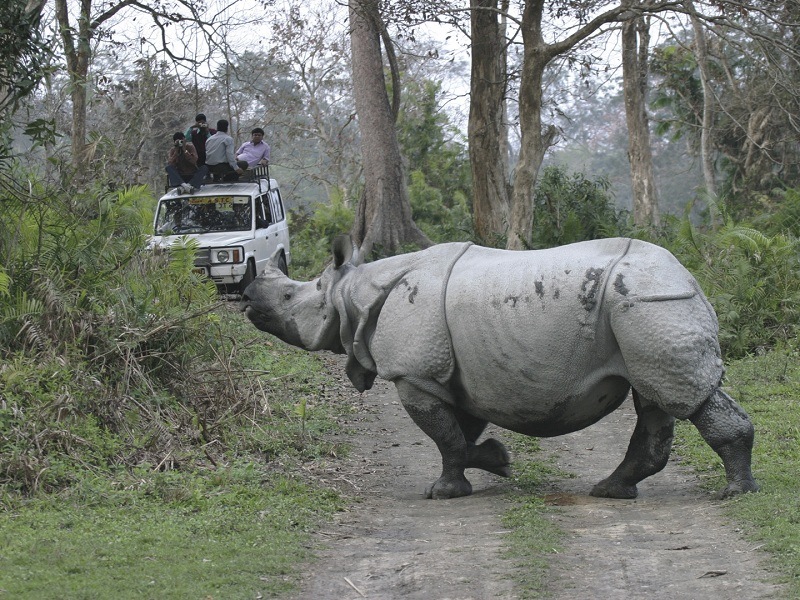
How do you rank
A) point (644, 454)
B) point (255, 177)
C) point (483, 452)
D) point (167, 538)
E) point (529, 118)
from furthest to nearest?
point (255, 177) → point (529, 118) → point (483, 452) → point (644, 454) → point (167, 538)

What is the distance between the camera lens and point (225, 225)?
19.0 m

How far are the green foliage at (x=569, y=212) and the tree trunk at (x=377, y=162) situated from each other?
89.4 inches

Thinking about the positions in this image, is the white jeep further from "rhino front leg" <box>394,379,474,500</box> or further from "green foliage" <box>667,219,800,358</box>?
"rhino front leg" <box>394,379,474,500</box>

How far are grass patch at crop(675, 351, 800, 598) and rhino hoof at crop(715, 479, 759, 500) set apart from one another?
0.24 feet

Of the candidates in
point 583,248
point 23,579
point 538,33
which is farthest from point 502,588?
point 538,33

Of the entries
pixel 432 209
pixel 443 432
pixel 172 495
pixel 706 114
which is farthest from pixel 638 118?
pixel 172 495

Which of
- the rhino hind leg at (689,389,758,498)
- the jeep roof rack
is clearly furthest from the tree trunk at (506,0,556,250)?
the rhino hind leg at (689,389,758,498)

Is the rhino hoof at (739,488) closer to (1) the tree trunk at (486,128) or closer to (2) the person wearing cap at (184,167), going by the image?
(1) the tree trunk at (486,128)

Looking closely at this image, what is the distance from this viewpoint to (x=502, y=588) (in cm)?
531

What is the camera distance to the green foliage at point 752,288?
13.8 meters

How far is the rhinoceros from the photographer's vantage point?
694 cm

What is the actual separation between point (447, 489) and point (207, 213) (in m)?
12.0

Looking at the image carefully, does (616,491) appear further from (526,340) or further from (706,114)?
(706,114)

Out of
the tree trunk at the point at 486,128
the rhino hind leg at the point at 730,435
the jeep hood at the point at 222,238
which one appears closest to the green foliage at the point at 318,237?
the jeep hood at the point at 222,238
